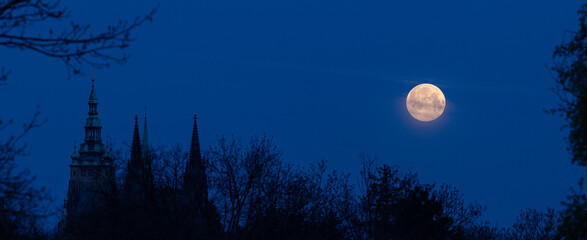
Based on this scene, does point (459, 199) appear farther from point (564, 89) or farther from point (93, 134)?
point (93, 134)

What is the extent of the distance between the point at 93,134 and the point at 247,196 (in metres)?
125

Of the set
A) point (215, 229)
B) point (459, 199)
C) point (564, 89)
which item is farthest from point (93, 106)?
point (564, 89)

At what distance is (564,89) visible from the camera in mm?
20453

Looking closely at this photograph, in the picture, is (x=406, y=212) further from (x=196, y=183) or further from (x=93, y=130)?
(x=93, y=130)

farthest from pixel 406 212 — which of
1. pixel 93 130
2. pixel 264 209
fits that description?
pixel 93 130

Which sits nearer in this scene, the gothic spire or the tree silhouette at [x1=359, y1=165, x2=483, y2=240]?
the tree silhouette at [x1=359, y1=165, x2=483, y2=240]

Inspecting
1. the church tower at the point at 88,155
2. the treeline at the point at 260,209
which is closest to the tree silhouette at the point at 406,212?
the treeline at the point at 260,209

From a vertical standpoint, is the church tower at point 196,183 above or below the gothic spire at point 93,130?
below

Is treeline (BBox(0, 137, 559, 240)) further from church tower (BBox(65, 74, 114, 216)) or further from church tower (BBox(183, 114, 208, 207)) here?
church tower (BBox(65, 74, 114, 216))

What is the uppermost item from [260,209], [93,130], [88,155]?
[93,130]

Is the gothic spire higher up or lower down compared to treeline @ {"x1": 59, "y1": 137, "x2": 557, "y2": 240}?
higher up

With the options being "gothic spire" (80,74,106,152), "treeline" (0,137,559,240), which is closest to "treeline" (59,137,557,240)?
"treeline" (0,137,559,240)

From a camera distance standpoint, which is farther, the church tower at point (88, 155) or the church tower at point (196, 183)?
the church tower at point (88, 155)

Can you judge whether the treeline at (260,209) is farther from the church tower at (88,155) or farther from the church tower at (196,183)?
the church tower at (88,155)
